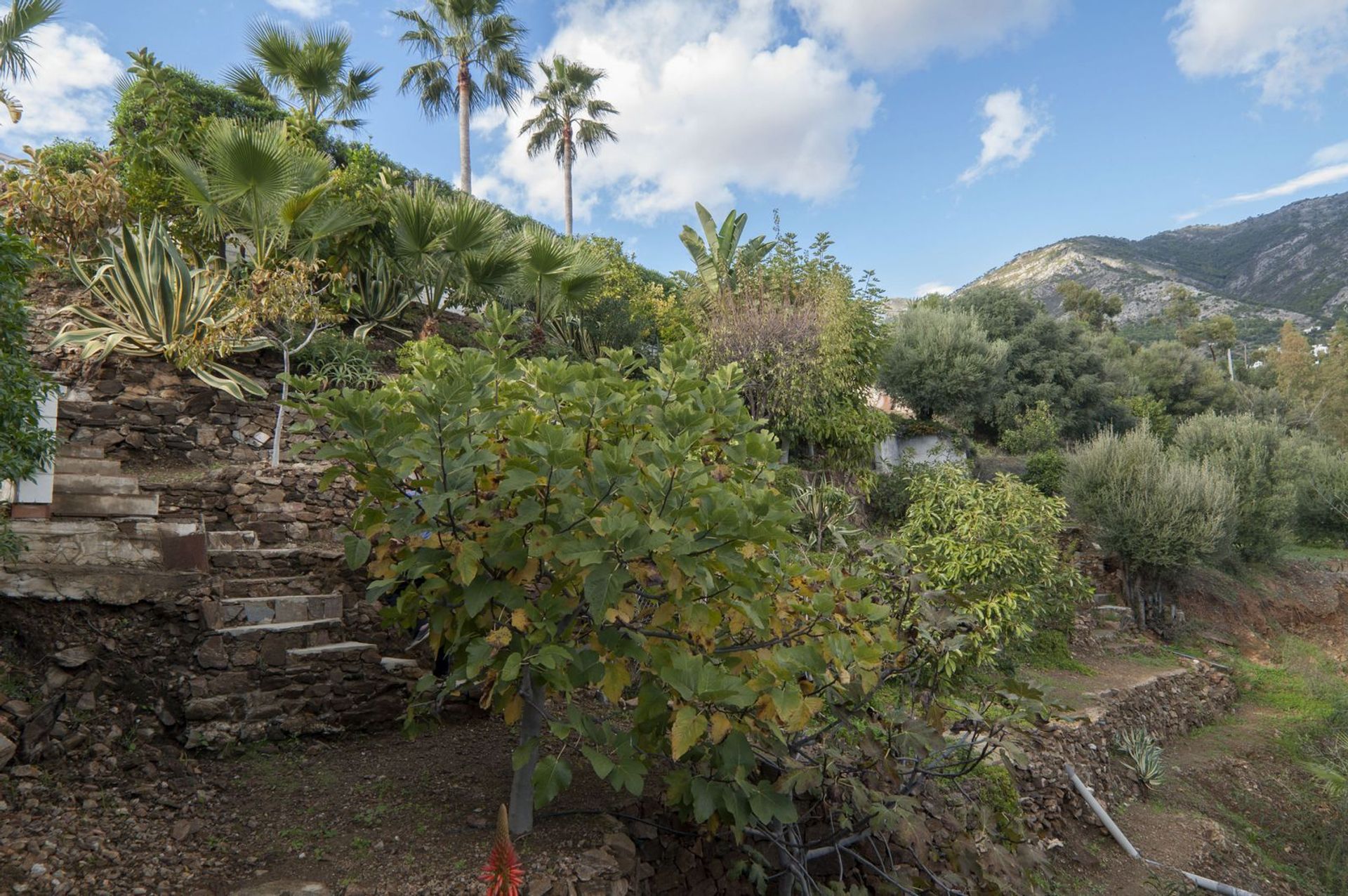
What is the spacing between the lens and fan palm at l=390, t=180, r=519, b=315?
1009 centimetres

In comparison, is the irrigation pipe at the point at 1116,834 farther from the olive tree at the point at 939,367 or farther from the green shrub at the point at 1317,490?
the green shrub at the point at 1317,490

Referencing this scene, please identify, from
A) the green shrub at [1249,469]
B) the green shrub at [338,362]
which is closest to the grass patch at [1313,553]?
the green shrub at [1249,469]

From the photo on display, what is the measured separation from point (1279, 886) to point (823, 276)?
32.9ft

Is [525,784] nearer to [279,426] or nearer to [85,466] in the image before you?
[85,466]

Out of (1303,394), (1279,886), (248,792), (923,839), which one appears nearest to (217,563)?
(248,792)

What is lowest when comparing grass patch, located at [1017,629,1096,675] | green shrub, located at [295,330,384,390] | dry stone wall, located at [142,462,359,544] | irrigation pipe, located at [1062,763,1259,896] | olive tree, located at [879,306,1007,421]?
irrigation pipe, located at [1062,763,1259,896]

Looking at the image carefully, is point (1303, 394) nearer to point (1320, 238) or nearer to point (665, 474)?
point (665, 474)

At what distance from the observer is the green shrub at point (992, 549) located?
815 cm

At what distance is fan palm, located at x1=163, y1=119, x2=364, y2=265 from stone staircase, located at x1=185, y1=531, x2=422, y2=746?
5.49m

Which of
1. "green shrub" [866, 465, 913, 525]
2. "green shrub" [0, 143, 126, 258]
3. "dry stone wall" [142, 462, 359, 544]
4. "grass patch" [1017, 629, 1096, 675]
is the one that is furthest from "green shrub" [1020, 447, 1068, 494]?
"green shrub" [0, 143, 126, 258]

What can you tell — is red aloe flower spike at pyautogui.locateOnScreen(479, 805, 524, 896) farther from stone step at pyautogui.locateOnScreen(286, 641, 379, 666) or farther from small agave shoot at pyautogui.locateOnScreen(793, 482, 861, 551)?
small agave shoot at pyautogui.locateOnScreen(793, 482, 861, 551)

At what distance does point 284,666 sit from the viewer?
412 centimetres

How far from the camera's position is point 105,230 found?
8.85 meters

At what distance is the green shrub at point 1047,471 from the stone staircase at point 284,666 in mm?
13759
